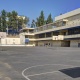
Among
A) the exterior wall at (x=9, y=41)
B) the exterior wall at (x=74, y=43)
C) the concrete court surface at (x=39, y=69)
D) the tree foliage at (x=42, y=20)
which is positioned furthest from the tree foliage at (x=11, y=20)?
the concrete court surface at (x=39, y=69)

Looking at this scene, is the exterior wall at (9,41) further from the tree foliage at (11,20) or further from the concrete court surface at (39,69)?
the concrete court surface at (39,69)

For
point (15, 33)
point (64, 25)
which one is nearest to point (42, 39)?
point (64, 25)

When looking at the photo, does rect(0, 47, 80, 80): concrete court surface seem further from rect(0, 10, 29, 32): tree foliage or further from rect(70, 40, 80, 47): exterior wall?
rect(0, 10, 29, 32): tree foliage

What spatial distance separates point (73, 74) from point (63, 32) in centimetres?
5975

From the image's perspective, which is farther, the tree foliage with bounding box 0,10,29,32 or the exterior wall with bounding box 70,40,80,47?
the tree foliage with bounding box 0,10,29,32

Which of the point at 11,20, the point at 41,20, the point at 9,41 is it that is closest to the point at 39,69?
the point at 9,41

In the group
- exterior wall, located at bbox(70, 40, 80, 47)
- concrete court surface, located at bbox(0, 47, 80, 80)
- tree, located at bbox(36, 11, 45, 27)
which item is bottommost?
concrete court surface, located at bbox(0, 47, 80, 80)

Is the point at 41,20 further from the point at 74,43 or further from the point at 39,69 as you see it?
the point at 39,69

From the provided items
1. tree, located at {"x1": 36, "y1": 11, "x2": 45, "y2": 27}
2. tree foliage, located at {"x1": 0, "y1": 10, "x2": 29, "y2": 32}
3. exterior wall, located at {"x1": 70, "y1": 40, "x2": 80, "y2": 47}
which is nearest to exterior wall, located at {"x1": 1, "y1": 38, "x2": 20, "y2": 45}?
tree foliage, located at {"x1": 0, "y1": 10, "x2": 29, "y2": 32}

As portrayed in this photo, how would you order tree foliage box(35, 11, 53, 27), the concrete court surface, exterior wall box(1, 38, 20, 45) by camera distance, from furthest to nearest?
tree foliage box(35, 11, 53, 27) → exterior wall box(1, 38, 20, 45) → the concrete court surface

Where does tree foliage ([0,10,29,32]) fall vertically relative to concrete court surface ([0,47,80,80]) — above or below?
above

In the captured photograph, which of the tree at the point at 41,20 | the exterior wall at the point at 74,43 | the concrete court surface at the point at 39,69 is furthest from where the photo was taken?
the tree at the point at 41,20

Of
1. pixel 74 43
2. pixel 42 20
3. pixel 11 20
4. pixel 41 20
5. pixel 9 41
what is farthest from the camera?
pixel 11 20

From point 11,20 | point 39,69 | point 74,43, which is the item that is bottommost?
point 39,69
